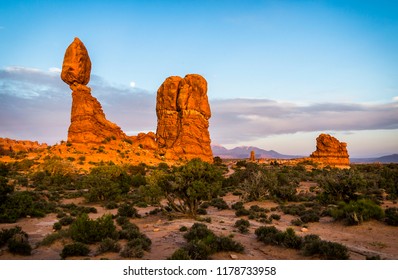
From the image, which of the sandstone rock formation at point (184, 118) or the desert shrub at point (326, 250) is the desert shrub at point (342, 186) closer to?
the desert shrub at point (326, 250)

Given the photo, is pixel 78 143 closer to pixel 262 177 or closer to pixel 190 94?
pixel 190 94

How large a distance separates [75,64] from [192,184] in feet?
133

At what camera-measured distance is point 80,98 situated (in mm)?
48062

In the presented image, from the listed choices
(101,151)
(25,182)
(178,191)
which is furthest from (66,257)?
(101,151)

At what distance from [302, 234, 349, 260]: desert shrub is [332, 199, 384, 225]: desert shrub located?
5.59m

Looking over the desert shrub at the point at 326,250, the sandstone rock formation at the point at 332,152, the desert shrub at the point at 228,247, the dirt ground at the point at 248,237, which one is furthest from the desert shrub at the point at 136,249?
the sandstone rock formation at the point at 332,152

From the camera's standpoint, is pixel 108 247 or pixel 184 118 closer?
pixel 108 247

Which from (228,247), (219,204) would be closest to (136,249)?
(228,247)

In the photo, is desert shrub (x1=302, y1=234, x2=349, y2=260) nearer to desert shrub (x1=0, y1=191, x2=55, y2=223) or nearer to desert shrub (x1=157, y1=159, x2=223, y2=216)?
desert shrub (x1=157, y1=159, x2=223, y2=216)

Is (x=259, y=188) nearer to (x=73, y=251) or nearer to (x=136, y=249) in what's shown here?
(x=136, y=249)

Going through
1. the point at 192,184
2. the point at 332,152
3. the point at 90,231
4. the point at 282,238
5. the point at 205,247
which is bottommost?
the point at 282,238

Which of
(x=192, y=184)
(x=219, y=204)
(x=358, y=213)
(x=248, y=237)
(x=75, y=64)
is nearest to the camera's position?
(x=248, y=237)

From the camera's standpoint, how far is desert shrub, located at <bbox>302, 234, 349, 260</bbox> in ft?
27.5

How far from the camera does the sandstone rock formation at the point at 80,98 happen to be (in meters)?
47.5
